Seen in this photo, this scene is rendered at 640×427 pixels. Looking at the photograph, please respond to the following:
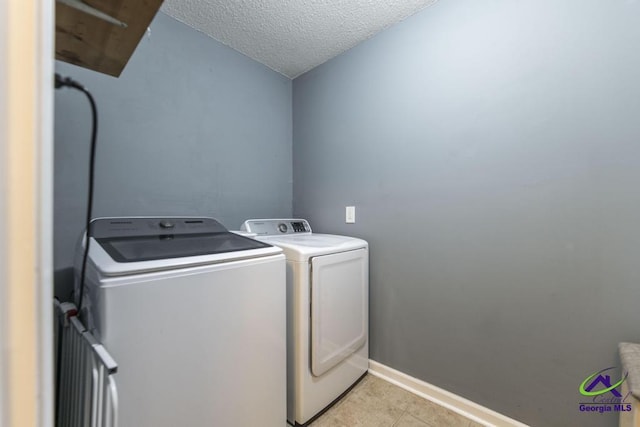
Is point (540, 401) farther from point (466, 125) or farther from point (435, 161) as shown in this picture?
point (466, 125)

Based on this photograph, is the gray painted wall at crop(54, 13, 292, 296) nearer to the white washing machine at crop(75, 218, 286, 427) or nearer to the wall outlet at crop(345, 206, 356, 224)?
the white washing machine at crop(75, 218, 286, 427)

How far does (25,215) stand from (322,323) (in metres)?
1.30

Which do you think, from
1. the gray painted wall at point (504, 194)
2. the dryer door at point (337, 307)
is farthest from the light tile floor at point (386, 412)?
the dryer door at point (337, 307)

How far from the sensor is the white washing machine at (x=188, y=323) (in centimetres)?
76

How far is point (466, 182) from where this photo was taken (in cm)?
144

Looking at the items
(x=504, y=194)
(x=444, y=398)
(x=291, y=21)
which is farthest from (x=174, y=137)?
(x=444, y=398)

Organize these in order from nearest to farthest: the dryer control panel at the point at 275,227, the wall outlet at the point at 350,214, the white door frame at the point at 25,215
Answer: the white door frame at the point at 25,215, the dryer control panel at the point at 275,227, the wall outlet at the point at 350,214

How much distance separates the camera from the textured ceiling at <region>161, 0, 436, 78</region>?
154cm

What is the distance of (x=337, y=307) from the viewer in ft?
4.97

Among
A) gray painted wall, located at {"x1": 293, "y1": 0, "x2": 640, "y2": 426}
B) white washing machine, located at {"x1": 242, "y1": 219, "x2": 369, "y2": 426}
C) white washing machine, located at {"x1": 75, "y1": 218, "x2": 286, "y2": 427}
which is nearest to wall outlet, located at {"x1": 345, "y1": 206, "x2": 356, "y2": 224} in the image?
gray painted wall, located at {"x1": 293, "y1": 0, "x2": 640, "y2": 426}

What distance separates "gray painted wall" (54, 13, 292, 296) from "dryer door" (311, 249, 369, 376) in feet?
2.99

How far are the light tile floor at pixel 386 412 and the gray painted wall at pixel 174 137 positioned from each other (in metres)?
1.42

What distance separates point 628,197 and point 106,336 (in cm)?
197

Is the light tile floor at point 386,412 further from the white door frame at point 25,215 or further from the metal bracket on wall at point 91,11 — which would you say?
the metal bracket on wall at point 91,11
